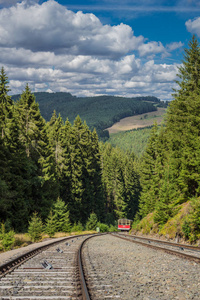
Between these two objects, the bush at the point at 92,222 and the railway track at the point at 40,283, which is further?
the bush at the point at 92,222

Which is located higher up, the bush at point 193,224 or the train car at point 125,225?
the bush at point 193,224

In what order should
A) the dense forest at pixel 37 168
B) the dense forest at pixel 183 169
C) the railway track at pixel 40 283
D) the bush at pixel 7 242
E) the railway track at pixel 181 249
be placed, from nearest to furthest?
the railway track at pixel 40 283, the railway track at pixel 181 249, the bush at pixel 7 242, the dense forest at pixel 183 169, the dense forest at pixel 37 168

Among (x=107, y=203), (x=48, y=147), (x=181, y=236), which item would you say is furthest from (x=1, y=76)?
(x=107, y=203)

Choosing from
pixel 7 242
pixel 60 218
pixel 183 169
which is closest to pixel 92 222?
pixel 60 218

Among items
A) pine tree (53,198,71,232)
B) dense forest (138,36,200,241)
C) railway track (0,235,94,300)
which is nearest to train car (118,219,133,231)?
dense forest (138,36,200,241)

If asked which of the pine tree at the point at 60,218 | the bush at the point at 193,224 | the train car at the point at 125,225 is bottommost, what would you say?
the train car at the point at 125,225

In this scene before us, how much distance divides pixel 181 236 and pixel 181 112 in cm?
1726

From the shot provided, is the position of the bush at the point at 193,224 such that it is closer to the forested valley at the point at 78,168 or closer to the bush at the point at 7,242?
the forested valley at the point at 78,168

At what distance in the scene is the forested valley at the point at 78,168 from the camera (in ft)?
79.1

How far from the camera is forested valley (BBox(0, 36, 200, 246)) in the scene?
2411 centimetres

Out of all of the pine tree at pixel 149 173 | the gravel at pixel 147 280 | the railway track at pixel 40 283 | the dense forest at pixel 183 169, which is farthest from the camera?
the pine tree at pixel 149 173

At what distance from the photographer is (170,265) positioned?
9.22m

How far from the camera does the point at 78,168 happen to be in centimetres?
4872

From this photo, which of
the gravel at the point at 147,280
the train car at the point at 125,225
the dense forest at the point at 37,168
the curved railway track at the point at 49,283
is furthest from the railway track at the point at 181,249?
the train car at the point at 125,225
